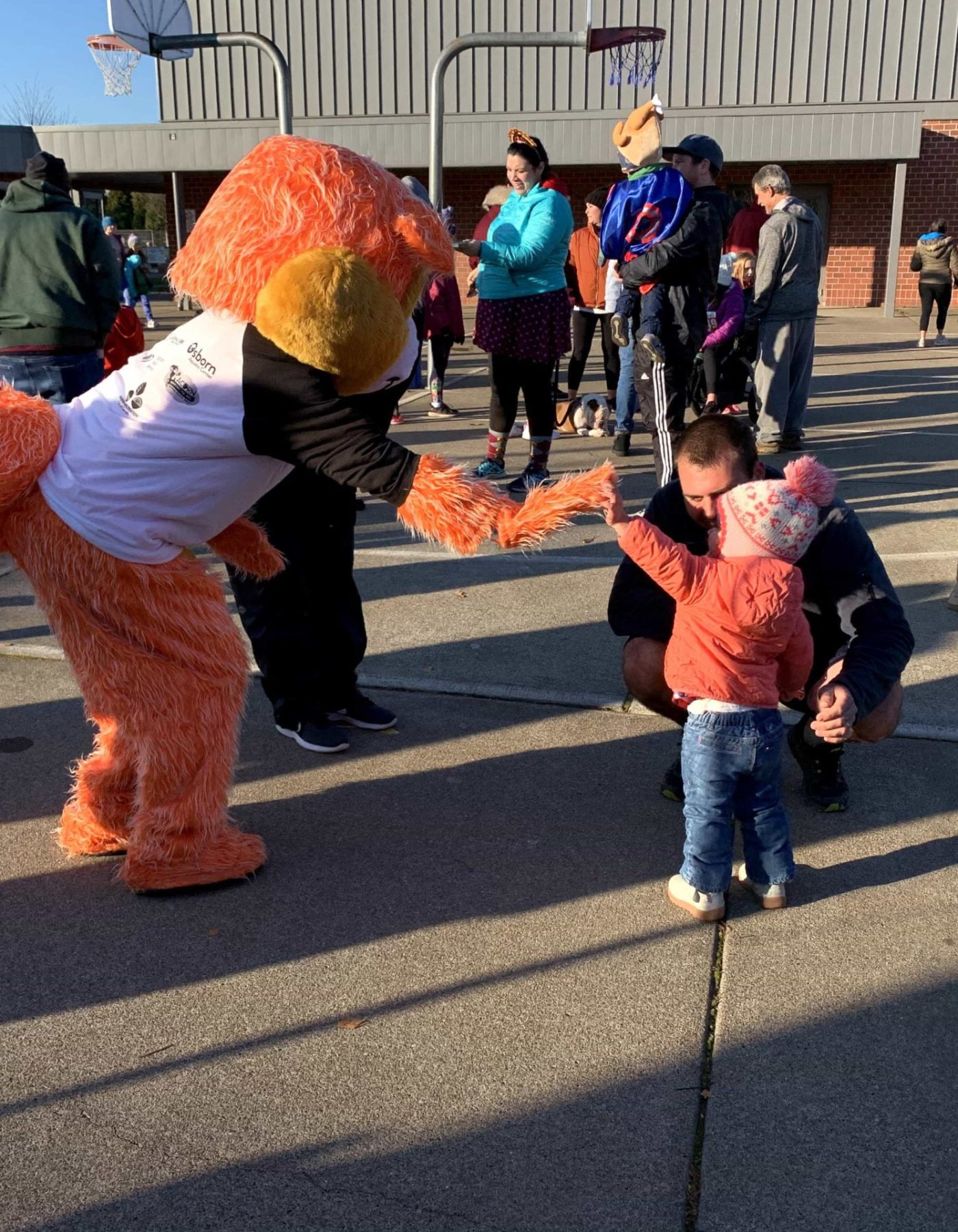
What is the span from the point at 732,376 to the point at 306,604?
6.34 metres

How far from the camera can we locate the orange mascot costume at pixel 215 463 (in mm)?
2557

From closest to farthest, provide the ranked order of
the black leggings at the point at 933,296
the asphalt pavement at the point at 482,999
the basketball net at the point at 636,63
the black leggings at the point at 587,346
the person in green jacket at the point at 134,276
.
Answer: the asphalt pavement at the point at 482,999, the black leggings at the point at 587,346, the black leggings at the point at 933,296, the person in green jacket at the point at 134,276, the basketball net at the point at 636,63

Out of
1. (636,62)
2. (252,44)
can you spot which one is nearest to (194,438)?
(252,44)

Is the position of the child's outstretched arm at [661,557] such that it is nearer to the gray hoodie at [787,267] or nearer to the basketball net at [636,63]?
the gray hoodie at [787,267]

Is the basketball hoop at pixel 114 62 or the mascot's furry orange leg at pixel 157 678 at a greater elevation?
the basketball hoop at pixel 114 62

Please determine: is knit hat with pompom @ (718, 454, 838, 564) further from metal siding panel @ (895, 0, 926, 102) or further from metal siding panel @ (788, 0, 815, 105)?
metal siding panel @ (895, 0, 926, 102)

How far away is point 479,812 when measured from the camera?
11.3 ft

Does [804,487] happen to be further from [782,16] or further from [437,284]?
[782,16]

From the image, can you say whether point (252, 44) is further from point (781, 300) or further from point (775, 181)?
point (781, 300)

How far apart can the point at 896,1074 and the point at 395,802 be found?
167 cm

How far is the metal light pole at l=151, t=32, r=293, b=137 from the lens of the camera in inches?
341

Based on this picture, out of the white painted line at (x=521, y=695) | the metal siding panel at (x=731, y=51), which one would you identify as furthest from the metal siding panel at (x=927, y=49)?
the white painted line at (x=521, y=695)

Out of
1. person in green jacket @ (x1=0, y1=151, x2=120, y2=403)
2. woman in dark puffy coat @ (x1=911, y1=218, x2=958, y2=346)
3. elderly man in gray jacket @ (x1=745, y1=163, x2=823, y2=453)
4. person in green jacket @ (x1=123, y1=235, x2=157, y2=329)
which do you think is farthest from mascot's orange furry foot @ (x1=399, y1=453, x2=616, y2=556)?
person in green jacket @ (x1=123, y1=235, x2=157, y2=329)

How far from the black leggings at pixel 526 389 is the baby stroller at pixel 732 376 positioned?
236 centimetres
